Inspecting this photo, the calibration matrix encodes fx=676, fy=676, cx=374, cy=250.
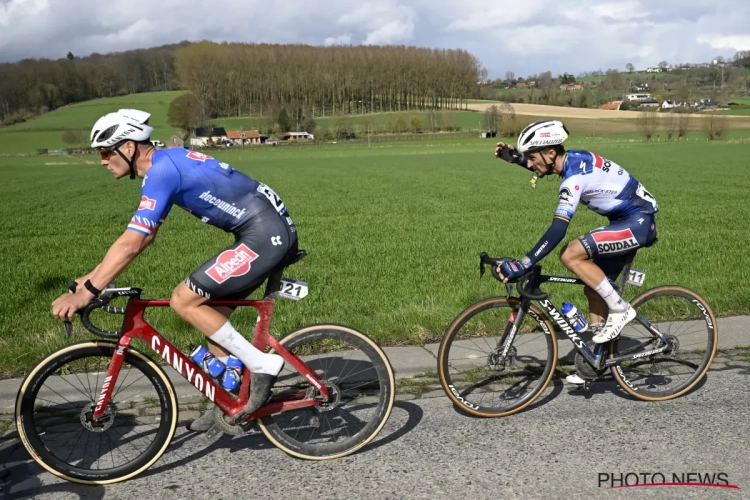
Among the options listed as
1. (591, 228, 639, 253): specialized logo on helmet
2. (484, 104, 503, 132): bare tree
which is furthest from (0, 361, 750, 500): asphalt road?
(484, 104, 503, 132): bare tree

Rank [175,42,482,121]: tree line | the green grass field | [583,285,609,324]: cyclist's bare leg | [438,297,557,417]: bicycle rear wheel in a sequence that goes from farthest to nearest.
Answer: [175,42,482,121]: tree line
the green grass field
[583,285,609,324]: cyclist's bare leg
[438,297,557,417]: bicycle rear wheel

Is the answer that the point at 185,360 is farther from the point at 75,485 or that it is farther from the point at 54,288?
the point at 54,288

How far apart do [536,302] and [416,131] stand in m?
119

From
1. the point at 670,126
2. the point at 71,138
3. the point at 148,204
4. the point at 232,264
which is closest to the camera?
the point at 148,204

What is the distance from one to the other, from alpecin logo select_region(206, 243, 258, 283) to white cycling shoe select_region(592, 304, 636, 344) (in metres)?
2.78

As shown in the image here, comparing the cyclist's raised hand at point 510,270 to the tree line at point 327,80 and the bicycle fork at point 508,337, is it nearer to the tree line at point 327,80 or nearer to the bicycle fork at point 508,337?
the bicycle fork at point 508,337

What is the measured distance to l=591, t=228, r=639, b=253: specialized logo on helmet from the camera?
514 centimetres

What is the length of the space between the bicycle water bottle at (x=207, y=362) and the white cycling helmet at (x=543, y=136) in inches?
106

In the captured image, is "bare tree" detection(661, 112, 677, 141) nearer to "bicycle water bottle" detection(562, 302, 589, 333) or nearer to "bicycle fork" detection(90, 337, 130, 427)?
"bicycle water bottle" detection(562, 302, 589, 333)

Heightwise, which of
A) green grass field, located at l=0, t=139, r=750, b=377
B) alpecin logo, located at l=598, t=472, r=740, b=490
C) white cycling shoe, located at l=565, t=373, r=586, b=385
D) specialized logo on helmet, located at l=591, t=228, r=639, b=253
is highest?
specialized logo on helmet, located at l=591, t=228, r=639, b=253

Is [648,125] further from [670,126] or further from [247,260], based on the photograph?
[247,260]

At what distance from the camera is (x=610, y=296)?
17.1ft

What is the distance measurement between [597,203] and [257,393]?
116 inches

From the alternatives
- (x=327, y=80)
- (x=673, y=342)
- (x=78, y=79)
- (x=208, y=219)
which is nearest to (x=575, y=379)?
(x=673, y=342)
